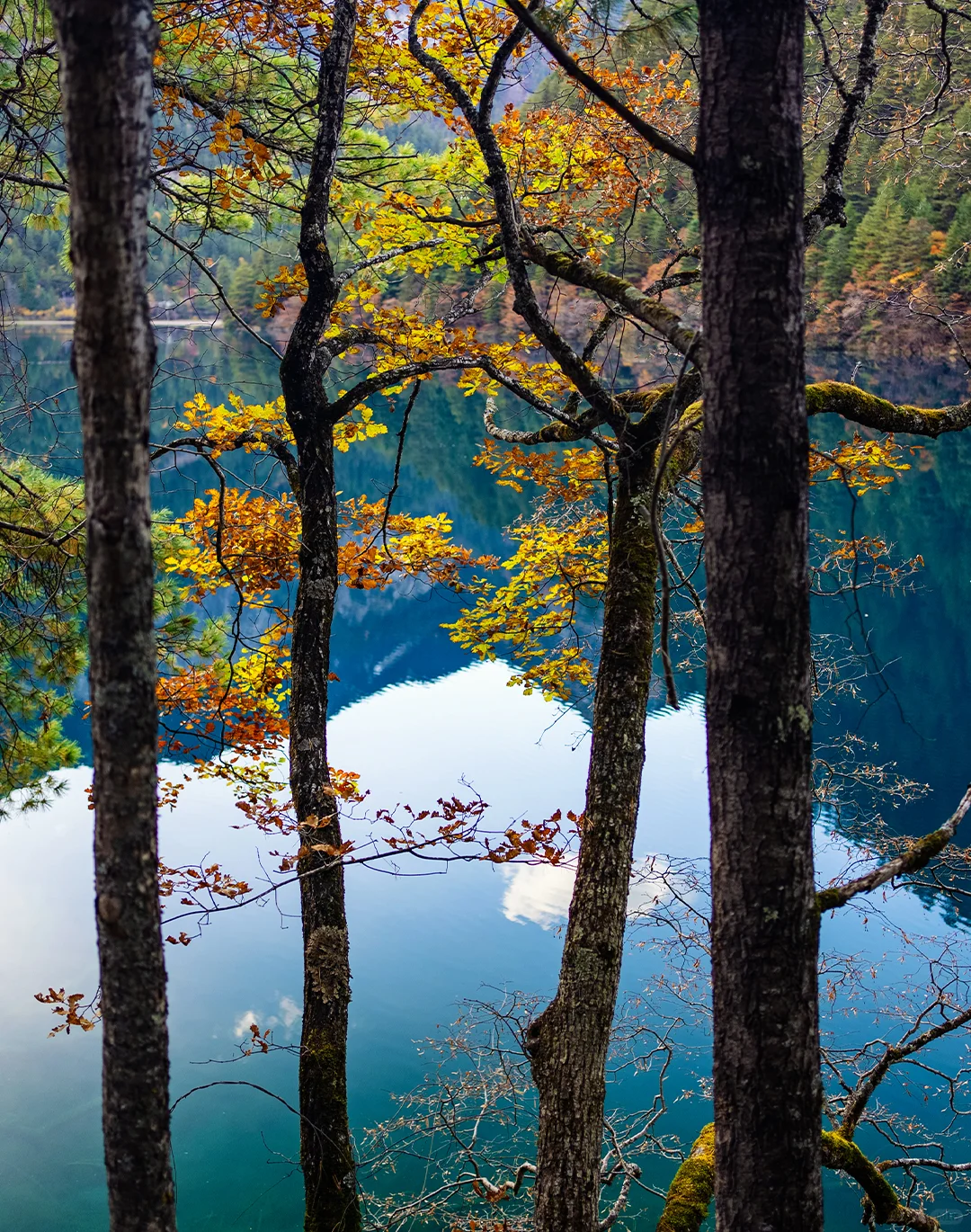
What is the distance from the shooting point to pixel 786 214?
2.15 meters

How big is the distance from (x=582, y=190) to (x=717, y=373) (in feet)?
18.1

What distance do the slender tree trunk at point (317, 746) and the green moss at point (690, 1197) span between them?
65.8 inches

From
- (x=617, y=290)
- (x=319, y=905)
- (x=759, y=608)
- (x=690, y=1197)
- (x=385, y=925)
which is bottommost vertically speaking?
(x=690, y=1197)

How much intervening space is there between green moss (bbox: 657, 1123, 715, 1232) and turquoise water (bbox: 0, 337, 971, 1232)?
219cm

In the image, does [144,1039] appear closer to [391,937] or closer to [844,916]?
[391,937]

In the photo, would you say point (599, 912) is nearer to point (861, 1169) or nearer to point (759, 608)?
point (861, 1169)

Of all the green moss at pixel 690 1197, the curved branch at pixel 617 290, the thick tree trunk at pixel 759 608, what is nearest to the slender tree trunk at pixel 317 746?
the curved branch at pixel 617 290

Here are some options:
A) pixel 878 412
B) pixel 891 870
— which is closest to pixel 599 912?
pixel 891 870

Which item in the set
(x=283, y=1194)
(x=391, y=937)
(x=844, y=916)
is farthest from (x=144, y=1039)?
(x=844, y=916)

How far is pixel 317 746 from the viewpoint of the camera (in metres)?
4.91

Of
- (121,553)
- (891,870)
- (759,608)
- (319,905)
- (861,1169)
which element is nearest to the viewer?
(121,553)

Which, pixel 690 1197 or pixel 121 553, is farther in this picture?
pixel 690 1197

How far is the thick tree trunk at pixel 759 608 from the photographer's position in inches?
84.4

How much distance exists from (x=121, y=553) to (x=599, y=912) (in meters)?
3.01
